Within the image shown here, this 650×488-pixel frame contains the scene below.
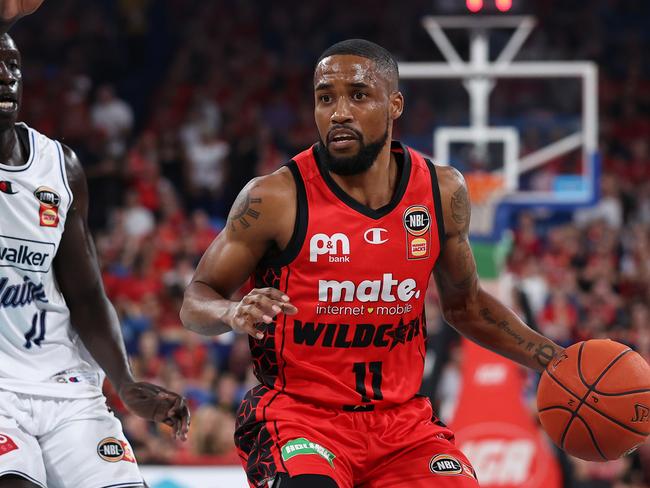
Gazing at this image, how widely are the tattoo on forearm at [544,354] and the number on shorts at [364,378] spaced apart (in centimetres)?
70

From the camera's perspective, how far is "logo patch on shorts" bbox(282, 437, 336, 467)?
3.65m

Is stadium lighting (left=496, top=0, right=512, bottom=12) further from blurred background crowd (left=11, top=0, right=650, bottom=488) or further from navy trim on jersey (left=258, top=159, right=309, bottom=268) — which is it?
navy trim on jersey (left=258, top=159, right=309, bottom=268)

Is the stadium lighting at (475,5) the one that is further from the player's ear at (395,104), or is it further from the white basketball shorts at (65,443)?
the white basketball shorts at (65,443)

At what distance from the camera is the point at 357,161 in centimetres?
398

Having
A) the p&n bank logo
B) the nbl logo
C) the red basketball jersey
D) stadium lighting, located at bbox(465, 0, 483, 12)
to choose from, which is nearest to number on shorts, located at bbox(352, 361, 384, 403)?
the red basketball jersey

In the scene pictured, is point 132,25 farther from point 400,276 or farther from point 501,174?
point 400,276

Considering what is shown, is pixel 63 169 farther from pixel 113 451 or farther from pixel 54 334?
pixel 113 451

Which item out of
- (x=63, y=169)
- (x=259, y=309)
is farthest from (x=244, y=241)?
(x=63, y=169)

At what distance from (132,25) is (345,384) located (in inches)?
563

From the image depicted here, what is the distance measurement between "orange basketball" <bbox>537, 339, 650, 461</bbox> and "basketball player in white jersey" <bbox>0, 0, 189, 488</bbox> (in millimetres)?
1396

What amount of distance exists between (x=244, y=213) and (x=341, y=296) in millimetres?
461

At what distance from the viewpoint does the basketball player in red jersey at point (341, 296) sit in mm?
3805

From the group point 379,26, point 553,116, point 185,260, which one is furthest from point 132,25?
point 553,116

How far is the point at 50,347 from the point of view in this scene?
Answer: 12.7 ft
